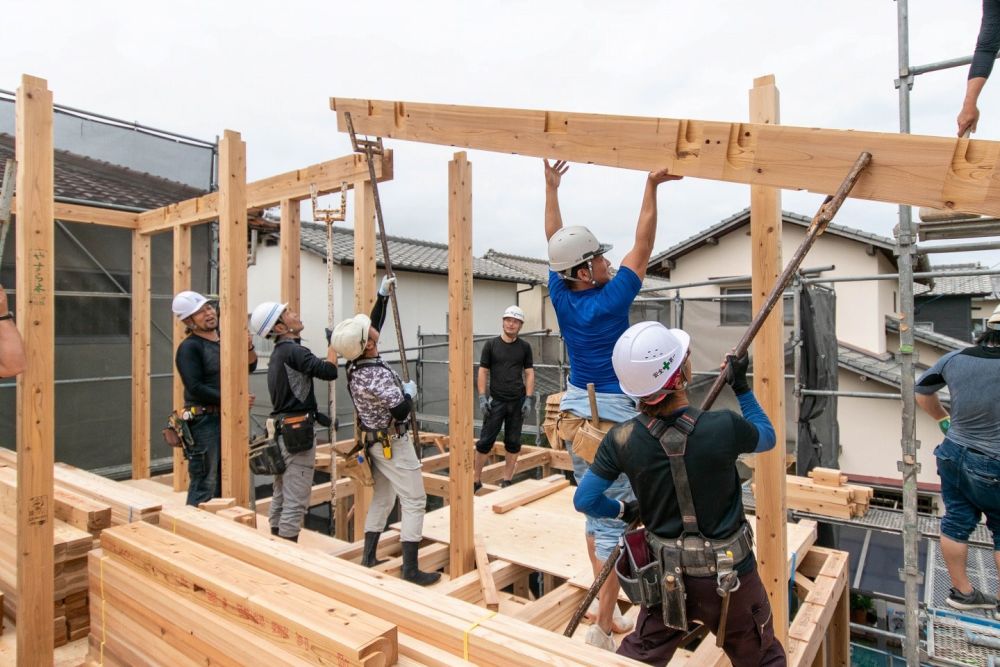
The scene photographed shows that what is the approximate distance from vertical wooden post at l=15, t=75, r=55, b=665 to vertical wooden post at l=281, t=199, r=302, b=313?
8.33 feet

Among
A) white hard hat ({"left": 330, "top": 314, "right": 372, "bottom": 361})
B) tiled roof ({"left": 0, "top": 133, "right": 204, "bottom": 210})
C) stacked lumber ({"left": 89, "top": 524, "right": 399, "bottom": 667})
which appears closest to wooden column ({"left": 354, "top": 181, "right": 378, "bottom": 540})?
white hard hat ({"left": 330, "top": 314, "right": 372, "bottom": 361})

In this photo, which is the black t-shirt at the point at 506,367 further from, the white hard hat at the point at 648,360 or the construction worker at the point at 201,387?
the white hard hat at the point at 648,360

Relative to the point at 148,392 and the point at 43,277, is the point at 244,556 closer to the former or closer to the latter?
the point at 43,277

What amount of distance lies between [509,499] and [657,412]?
12.2 feet

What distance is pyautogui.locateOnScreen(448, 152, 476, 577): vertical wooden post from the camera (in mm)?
3898

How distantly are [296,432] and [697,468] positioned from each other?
3069mm

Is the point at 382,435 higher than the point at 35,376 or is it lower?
lower

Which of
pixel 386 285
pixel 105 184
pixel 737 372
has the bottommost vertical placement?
pixel 737 372

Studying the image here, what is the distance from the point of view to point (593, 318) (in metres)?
2.74

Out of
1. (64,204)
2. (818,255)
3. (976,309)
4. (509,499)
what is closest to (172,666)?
(509,499)

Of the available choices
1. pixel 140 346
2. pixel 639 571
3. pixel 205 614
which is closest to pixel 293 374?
pixel 205 614

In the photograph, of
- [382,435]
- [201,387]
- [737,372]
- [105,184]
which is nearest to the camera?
[737,372]

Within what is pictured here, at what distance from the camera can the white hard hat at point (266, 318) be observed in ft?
13.6

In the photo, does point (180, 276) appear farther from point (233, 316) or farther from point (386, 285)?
point (386, 285)
